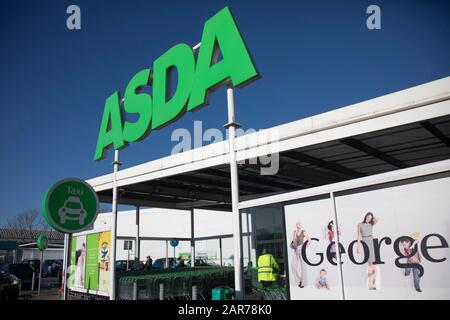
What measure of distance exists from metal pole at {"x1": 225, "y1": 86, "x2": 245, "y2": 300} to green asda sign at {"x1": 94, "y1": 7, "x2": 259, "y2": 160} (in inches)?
28.5

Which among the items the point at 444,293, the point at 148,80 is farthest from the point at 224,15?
the point at 444,293

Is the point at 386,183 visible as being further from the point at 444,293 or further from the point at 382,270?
the point at 444,293

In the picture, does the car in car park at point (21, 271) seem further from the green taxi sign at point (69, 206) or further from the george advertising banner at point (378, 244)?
the george advertising banner at point (378, 244)

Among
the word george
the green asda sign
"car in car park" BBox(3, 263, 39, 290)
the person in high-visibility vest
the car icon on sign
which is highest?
the green asda sign

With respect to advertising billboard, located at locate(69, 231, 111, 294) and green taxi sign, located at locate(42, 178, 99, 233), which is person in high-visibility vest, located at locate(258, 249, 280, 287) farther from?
advertising billboard, located at locate(69, 231, 111, 294)

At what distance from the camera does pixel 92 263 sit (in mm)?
13898

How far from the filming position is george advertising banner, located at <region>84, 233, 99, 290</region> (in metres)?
13.5

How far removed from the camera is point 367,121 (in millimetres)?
7910

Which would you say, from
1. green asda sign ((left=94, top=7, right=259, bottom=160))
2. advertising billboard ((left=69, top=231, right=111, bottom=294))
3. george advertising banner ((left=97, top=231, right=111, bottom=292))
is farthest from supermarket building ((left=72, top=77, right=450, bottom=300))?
advertising billboard ((left=69, top=231, right=111, bottom=294))

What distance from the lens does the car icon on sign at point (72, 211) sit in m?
5.00

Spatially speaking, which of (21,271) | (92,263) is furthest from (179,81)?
(21,271)

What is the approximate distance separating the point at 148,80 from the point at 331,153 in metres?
7.00

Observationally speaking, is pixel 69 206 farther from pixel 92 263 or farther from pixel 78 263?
pixel 78 263

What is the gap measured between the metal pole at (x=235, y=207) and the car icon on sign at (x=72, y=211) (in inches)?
164
